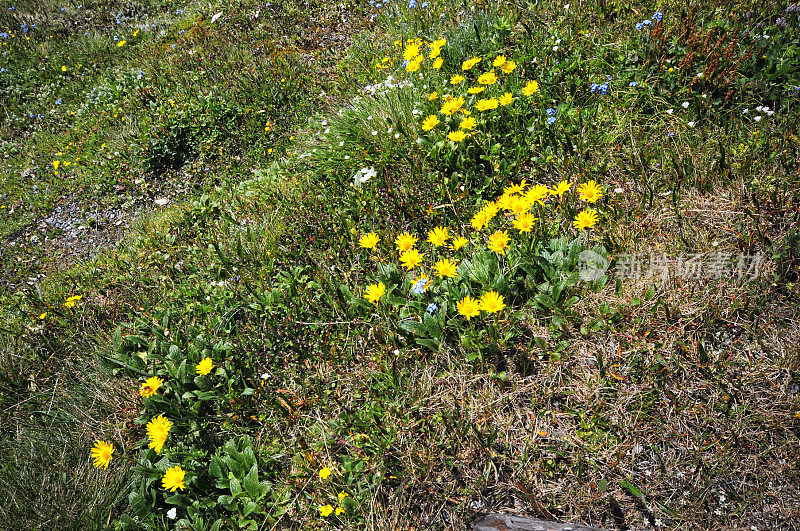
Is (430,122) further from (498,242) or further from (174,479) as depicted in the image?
(174,479)

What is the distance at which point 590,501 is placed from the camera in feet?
7.12

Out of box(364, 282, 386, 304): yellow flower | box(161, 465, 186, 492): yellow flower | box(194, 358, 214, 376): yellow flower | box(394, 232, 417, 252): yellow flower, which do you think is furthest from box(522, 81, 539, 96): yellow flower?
box(161, 465, 186, 492): yellow flower

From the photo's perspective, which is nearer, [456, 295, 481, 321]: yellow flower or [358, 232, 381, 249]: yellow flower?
[456, 295, 481, 321]: yellow flower

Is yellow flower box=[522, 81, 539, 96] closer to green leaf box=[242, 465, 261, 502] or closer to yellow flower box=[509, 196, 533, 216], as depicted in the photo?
yellow flower box=[509, 196, 533, 216]

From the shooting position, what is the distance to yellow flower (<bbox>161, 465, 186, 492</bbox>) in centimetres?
260

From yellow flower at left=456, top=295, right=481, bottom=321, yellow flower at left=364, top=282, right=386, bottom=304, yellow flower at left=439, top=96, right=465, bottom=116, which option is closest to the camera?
yellow flower at left=456, top=295, right=481, bottom=321

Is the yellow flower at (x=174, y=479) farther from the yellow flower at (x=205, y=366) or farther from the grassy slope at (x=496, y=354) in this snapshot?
the yellow flower at (x=205, y=366)

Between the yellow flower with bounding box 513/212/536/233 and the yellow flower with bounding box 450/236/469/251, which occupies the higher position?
the yellow flower with bounding box 513/212/536/233

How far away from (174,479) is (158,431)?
14.5 inches

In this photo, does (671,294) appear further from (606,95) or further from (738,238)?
(606,95)

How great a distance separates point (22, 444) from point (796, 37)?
231 inches

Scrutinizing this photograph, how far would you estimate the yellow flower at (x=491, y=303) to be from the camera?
2582 millimetres

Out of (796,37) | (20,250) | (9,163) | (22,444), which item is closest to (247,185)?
(22,444)

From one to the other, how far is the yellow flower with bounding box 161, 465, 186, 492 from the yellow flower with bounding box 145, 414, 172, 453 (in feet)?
0.68
